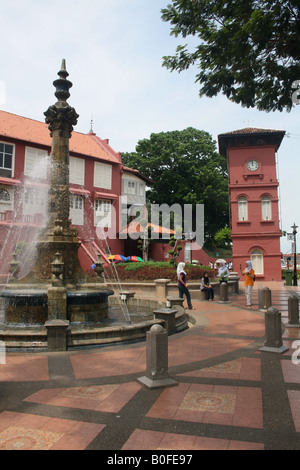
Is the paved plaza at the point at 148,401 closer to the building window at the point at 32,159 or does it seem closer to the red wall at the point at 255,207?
the building window at the point at 32,159

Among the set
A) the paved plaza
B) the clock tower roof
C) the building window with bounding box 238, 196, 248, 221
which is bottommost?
the paved plaza

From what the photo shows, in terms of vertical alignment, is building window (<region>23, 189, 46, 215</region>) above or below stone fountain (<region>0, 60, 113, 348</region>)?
above

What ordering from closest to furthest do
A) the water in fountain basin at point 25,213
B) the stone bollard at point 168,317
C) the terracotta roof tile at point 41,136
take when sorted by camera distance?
the stone bollard at point 168,317 < the water in fountain basin at point 25,213 < the terracotta roof tile at point 41,136


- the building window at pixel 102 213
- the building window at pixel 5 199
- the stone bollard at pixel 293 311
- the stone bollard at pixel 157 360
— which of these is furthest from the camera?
the building window at pixel 102 213

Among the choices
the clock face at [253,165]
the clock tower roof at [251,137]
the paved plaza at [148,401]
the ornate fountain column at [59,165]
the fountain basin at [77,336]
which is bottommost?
the paved plaza at [148,401]

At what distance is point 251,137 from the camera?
104 ft

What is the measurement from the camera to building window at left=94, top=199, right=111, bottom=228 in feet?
89.4

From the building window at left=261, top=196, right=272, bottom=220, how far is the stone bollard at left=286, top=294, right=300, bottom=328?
2321 centimetres

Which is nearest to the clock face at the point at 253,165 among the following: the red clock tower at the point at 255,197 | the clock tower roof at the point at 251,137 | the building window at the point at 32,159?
the red clock tower at the point at 255,197

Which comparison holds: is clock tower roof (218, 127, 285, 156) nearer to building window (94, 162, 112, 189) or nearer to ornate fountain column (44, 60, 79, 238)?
building window (94, 162, 112, 189)

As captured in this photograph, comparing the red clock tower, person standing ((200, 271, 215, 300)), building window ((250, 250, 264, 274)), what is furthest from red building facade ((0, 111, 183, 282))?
building window ((250, 250, 264, 274))

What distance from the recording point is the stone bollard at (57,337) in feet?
21.7
